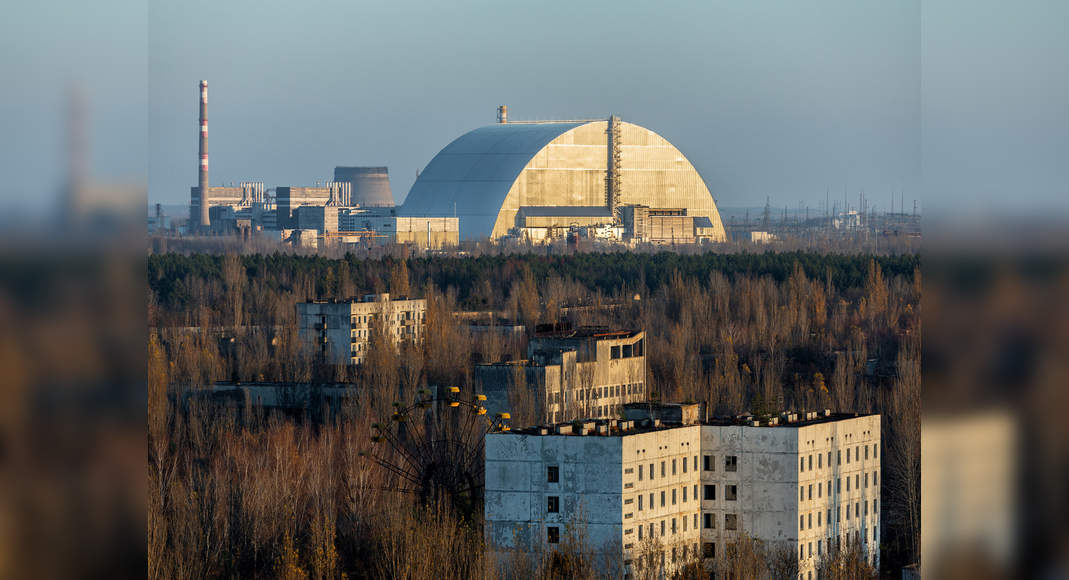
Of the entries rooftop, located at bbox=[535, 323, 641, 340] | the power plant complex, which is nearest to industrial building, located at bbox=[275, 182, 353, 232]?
the power plant complex

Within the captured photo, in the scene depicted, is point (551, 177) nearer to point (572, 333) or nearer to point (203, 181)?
point (203, 181)

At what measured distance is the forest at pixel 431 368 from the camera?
9.64m

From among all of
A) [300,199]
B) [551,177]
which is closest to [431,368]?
[551,177]

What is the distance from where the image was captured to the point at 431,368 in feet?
55.6

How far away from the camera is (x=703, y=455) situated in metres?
10.3

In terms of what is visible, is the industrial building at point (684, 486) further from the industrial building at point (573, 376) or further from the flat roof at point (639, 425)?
the industrial building at point (573, 376)

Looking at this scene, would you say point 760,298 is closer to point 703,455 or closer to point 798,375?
point 798,375

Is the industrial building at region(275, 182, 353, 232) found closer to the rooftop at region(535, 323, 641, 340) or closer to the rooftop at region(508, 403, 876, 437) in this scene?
the rooftop at region(535, 323, 641, 340)

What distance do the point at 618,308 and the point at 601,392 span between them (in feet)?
26.0

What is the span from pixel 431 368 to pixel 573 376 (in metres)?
2.99

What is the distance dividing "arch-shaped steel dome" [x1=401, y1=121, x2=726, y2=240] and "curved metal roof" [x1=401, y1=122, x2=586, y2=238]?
2 cm

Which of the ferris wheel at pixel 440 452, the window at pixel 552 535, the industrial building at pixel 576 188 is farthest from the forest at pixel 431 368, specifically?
the industrial building at pixel 576 188
